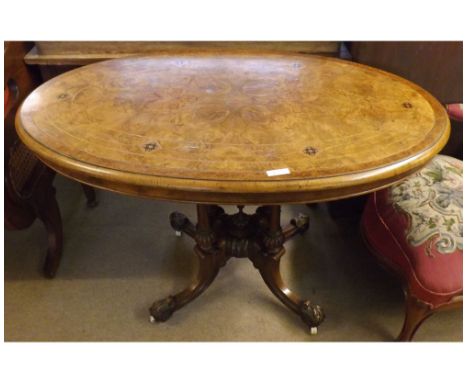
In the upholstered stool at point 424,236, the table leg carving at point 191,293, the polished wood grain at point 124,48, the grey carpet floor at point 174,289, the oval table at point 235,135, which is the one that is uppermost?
the polished wood grain at point 124,48

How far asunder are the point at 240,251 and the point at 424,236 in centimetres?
56

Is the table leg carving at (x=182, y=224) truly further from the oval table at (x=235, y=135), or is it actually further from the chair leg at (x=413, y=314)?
the chair leg at (x=413, y=314)

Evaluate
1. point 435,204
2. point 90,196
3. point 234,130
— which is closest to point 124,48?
point 90,196

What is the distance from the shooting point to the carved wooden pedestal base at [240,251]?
1.20 metres

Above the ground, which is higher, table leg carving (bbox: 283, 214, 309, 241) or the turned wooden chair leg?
the turned wooden chair leg

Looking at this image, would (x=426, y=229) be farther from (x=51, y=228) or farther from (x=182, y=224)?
(x=51, y=228)

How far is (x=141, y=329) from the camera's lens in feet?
4.16

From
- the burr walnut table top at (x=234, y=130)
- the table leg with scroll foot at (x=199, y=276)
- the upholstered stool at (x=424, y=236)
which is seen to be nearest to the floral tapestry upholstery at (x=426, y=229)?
the upholstered stool at (x=424, y=236)

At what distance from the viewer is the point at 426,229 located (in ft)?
3.33

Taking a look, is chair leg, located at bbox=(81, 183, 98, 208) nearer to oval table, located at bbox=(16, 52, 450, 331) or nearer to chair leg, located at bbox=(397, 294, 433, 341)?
oval table, located at bbox=(16, 52, 450, 331)

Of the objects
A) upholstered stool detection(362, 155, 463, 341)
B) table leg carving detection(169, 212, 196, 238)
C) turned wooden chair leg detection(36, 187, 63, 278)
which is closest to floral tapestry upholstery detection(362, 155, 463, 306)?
upholstered stool detection(362, 155, 463, 341)

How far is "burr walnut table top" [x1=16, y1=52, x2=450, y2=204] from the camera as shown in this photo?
73 cm

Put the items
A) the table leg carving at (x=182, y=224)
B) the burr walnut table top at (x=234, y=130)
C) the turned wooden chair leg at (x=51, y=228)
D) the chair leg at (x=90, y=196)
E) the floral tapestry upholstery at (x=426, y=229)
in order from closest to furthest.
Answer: the burr walnut table top at (x=234, y=130), the floral tapestry upholstery at (x=426, y=229), the turned wooden chair leg at (x=51, y=228), the table leg carving at (x=182, y=224), the chair leg at (x=90, y=196)

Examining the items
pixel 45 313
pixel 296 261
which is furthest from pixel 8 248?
pixel 296 261
